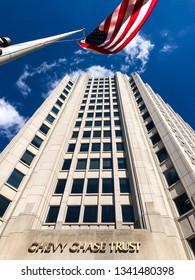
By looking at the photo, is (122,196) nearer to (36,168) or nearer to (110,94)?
(36,168)

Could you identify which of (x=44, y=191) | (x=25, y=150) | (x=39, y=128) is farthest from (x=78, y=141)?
(x=44, y=191)

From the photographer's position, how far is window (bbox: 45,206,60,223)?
20245 mm

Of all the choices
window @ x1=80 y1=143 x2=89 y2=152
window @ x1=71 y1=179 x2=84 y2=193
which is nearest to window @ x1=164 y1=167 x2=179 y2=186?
window @ x1=71 y1=179 x2=84 y2=193

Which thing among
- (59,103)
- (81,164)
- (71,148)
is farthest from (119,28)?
(59,103)

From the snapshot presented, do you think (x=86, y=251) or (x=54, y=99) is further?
(x=54, y=99)

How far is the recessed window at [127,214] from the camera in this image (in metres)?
19.8

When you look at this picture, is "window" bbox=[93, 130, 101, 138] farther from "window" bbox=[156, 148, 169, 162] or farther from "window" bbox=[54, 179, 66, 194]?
"window" bbox=[54, 179, 66, 194]

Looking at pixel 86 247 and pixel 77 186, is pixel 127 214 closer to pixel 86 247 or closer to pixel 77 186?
pixel 86 247

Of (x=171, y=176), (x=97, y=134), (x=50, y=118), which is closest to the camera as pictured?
(x=171, y=176)

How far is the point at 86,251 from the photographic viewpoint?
15.7 m

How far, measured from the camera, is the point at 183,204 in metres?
19.7

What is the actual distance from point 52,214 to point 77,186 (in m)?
4.58

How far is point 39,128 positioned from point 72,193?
42.6 ft
